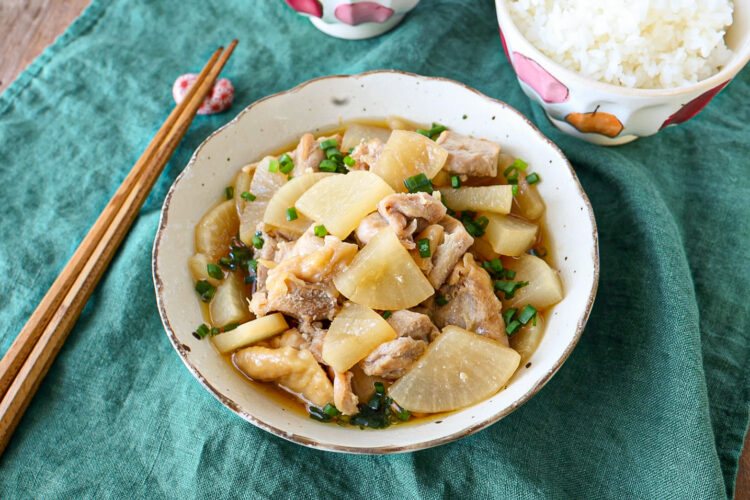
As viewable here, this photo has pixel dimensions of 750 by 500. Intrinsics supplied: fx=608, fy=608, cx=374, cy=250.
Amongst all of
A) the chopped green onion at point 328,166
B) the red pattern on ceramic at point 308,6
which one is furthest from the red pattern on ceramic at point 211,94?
the chopped green onion at point 328,166

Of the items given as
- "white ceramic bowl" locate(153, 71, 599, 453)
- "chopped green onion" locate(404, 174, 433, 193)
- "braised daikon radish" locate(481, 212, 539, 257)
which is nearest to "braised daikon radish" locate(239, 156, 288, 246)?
"white ceramic bowl" locate(153, 71, 599, 453)

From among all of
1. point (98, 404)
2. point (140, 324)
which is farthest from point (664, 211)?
point (98, 404)

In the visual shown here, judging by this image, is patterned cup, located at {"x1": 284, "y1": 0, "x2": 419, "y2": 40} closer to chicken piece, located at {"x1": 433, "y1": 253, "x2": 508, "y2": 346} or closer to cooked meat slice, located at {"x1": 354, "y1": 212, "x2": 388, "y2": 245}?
cooked meat slice, located at {"x1": 354, "y1": 212, "x2": 388, "y2": 245}

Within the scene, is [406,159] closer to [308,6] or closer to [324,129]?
[324,129]

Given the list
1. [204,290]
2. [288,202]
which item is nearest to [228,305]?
[204,290]

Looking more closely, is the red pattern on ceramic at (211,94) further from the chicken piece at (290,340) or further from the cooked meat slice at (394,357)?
the cooked meat slice at (394,357)
